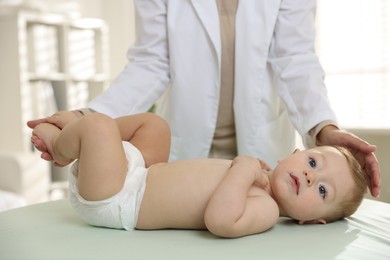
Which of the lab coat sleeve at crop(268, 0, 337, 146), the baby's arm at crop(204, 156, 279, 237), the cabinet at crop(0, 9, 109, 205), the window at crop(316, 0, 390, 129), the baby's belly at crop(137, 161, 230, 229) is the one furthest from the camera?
the window at crop(316, 0, 390, 129)

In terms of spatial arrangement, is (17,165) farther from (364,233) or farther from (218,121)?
(364,233)

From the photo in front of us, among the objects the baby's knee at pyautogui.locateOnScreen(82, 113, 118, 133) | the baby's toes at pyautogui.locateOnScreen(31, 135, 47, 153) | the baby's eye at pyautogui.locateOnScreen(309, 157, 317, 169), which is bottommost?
the baby's eye at pyautogui.locateOnScreen(309, 157, 317, 169)

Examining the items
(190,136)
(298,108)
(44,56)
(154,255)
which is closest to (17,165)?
(44,56)

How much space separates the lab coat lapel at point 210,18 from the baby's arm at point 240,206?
58 centimetres

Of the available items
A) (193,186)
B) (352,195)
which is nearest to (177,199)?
(193,186)

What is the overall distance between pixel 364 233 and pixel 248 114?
0.63m

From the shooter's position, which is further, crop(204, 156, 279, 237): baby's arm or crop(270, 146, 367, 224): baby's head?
crop(270, 146, 367, 224): baby's head

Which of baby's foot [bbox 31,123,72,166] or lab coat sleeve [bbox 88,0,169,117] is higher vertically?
lab coat sleeve [bbox 88,0,169,117]

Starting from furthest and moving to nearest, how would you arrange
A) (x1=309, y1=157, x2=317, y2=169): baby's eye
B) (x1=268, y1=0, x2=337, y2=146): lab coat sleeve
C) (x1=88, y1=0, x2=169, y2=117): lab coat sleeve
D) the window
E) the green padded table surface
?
the window → (x1=88, y1=0, x2=169, y2=117): lab coat sleeve → (x1=268, y1=0, x2=337, y2=146): lab coat sleeve → (x1=309, y1=157, x2=317, y2=169): baby's eye → the green padded table surface

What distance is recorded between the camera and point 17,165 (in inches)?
130

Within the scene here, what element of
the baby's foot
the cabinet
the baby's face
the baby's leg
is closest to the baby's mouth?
the baby's face

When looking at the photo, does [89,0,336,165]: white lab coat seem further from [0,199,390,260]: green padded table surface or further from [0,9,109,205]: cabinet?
[0,9,109,205]: cabinet

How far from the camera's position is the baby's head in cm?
126

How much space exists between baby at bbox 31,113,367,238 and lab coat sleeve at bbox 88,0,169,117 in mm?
356
